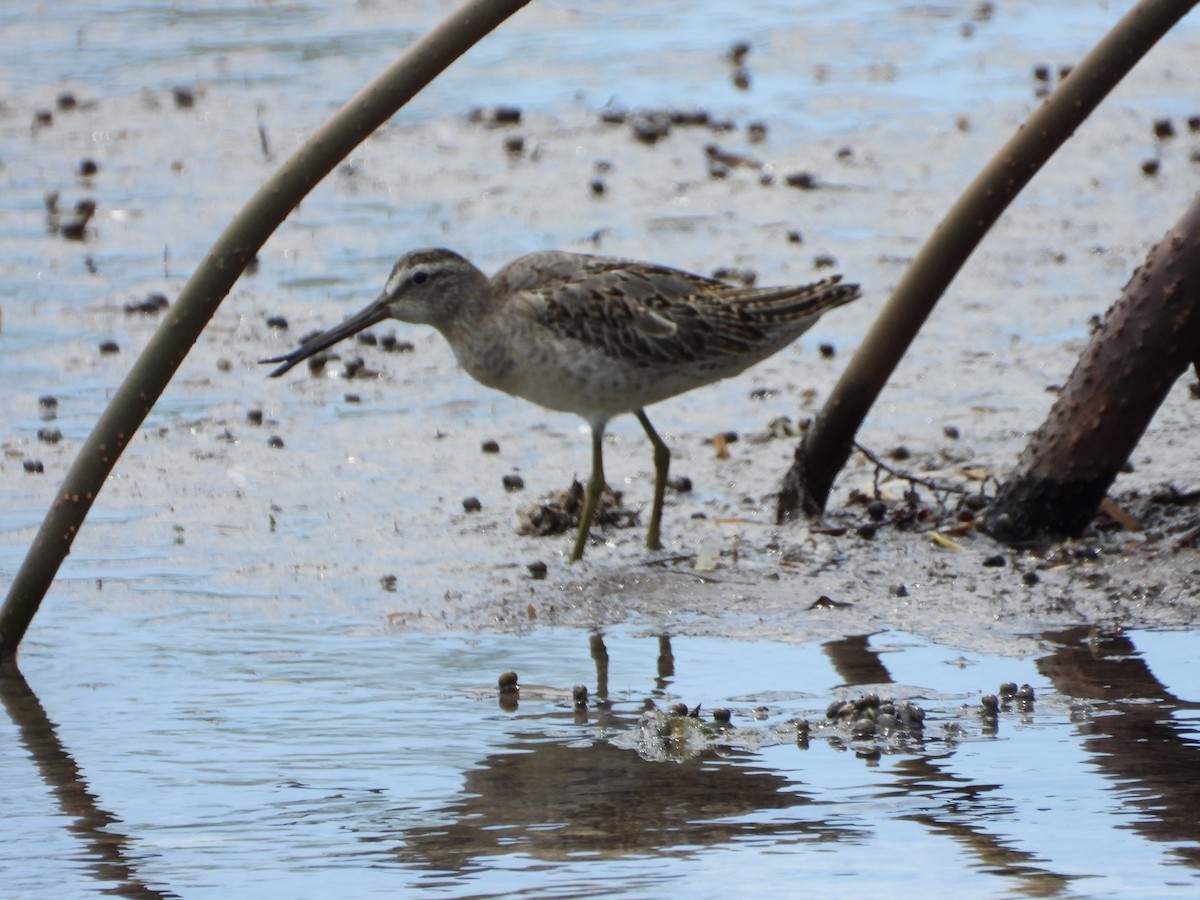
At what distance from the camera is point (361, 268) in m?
11.0

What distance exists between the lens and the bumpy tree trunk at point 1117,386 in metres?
6.47

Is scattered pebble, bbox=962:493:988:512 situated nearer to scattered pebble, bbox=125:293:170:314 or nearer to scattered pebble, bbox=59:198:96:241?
scattered pebble, bbox=125:293:170:314

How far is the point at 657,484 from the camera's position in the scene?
734 cm

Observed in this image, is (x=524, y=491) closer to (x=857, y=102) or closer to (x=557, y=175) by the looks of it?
(x=557, y=175)

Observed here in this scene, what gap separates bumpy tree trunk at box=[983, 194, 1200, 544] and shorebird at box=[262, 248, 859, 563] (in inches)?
40.5

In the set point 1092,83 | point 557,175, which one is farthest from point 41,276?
point 1092,83

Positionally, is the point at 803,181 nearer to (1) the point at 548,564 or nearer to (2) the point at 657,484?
(2) the point at 657,484

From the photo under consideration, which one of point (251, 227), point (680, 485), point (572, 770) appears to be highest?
point (251, 227)

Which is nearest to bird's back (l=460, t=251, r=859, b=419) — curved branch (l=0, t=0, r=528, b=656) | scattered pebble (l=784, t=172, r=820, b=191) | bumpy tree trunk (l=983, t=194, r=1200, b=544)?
bumpy tree trunk (l=983, t=194, r=1200, b=544)

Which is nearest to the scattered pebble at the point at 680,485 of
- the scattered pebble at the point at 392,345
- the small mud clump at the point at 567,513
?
the small mud clump at the point at 567,513

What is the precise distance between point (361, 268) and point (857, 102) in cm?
462

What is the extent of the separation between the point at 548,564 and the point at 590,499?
0.29 m

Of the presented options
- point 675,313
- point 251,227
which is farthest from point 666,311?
point 251,227

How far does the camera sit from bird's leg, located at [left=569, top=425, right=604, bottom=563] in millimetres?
7117
